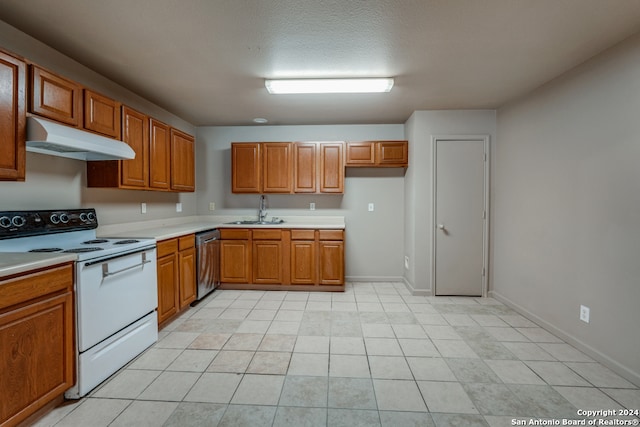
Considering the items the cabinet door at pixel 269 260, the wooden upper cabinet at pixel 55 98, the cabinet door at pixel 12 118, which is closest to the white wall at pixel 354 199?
Result: the cabinet door at pixel 269 260

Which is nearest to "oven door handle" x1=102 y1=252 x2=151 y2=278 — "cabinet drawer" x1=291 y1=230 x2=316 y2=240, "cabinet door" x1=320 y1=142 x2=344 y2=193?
"cabinet drawer" x1=291 y1=230 x2=316 y2=240

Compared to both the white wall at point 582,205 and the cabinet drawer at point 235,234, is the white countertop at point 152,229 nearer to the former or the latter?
the cabinet drawer at point 235,234

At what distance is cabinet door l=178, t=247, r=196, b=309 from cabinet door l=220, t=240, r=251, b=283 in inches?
25.6

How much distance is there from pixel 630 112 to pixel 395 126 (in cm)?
258

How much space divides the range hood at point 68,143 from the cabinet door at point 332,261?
2403mm

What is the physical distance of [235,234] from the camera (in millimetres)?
3879

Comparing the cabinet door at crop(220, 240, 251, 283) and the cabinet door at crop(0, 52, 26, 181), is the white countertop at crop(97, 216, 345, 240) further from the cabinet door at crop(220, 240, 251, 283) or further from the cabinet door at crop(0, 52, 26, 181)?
the cabinet door at crop(0, 52, 26, 181)

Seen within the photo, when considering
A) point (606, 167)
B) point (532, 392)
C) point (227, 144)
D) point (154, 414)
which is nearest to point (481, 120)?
point (606, 167)

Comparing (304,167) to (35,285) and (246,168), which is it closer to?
(246,168)

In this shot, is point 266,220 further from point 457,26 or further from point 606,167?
point 606,167

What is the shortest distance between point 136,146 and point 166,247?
3.32ft

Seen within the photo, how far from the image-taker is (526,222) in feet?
9.87

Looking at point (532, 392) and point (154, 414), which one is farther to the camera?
point (532, 392)

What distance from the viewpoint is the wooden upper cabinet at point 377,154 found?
13.1 ft
